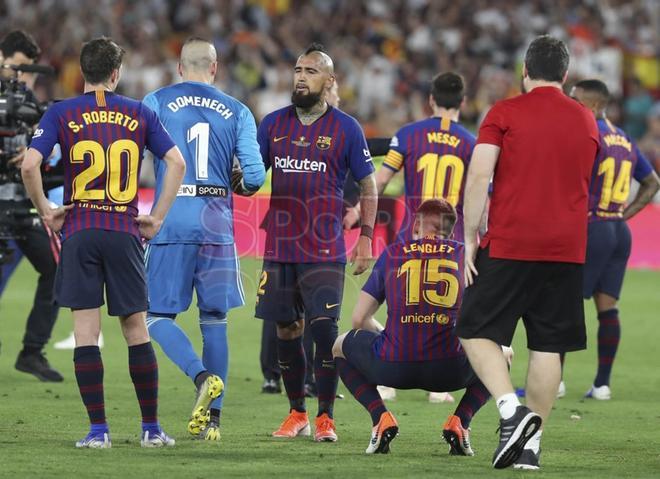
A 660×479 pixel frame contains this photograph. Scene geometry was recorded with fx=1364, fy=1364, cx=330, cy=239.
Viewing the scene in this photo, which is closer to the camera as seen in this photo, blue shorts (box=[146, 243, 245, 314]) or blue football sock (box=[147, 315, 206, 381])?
blue football sock (box=[147, 315, 206, 381])

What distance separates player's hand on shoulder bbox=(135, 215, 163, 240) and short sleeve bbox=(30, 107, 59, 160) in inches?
23.5

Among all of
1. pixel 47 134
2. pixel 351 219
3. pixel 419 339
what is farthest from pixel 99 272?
pixel 351 219

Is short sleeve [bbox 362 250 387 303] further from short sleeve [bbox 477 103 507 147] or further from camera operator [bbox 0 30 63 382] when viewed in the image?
camera operator [bbox 0 30 63 382]

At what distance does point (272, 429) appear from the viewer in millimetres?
8555

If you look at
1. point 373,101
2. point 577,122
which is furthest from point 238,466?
point 373,101

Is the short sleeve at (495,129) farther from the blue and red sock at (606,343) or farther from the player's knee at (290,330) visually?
the blue and red sock at (606,343)

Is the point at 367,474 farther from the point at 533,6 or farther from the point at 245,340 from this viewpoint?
the point at 533,6

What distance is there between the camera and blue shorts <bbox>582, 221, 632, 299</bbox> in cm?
1047

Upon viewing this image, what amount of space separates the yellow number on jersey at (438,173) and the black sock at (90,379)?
3484mm

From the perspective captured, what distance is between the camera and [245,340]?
13.6 meters

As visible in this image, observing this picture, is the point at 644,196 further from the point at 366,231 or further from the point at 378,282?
the point at 378,282

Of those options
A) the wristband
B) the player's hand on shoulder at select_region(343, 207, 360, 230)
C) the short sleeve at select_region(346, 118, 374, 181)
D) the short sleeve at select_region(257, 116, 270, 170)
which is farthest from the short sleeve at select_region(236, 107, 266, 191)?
the player's hand on shoulder at select_region(343, 207, 360, 230)

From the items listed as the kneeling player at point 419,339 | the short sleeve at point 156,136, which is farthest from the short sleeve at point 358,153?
the short sleeve at point 156,136

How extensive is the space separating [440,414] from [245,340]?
4.49 metres
